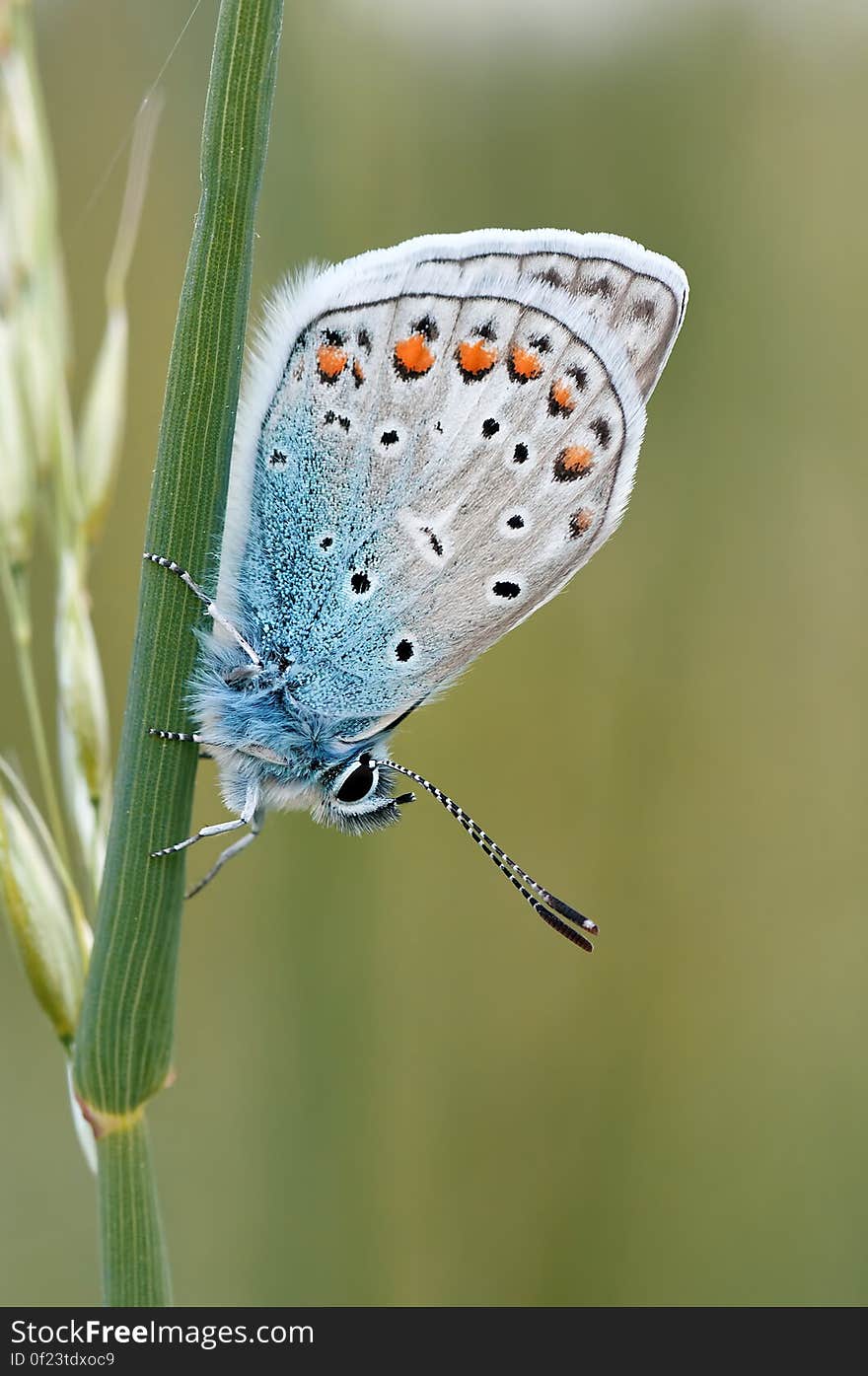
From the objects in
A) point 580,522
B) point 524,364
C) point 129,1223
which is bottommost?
point 129,1223

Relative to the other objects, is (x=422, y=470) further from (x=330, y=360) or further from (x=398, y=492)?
(x=330, y=360)

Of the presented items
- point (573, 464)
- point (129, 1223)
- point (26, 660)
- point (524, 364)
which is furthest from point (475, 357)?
point (129, 1223)

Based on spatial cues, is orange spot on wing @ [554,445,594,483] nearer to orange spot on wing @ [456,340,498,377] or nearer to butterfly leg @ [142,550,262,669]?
orange spot on wing @ [456,340,498,377]

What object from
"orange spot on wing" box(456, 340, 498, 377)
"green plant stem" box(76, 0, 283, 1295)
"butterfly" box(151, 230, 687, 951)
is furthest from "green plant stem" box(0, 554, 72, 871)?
"orange spot on wing" box(456, 340, 498, 377)

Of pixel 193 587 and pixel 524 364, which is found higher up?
pixel 524 364

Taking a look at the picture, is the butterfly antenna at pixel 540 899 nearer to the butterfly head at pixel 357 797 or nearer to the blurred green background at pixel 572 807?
the butterfly head at pixel 357 797

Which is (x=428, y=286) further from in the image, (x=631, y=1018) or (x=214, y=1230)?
(x=214, y=1230)

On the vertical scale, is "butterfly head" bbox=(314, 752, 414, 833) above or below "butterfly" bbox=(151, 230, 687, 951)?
below

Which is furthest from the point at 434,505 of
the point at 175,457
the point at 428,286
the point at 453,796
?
the point at 453,796
